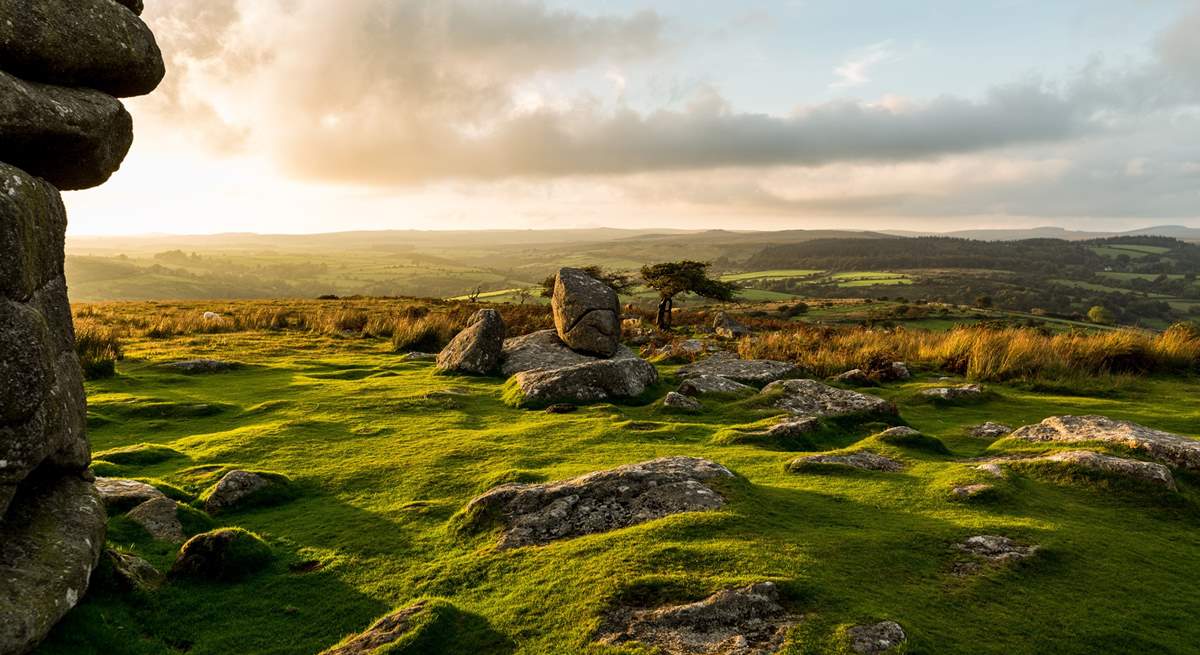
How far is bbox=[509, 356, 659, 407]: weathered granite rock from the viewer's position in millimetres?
16625

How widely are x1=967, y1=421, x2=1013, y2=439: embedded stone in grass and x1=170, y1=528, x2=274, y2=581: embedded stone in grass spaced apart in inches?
514

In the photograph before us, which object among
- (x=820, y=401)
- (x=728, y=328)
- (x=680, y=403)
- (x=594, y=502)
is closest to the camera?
(x=594, y=502)

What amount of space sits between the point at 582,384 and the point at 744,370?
20.4ft

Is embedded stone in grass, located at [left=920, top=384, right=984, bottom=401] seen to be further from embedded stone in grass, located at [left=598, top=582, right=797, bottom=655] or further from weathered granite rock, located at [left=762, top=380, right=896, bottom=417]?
embedded stone in grass, located at [left=598, top=582, right=797, bottom=655]

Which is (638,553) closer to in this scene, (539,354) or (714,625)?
(714,625)

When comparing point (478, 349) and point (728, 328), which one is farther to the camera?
point (728, 328)

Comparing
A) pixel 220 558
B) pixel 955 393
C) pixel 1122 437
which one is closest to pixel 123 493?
pixel 220 558

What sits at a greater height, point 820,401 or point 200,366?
point 820,401

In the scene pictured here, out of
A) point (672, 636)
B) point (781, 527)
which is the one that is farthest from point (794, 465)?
point (672, 636)

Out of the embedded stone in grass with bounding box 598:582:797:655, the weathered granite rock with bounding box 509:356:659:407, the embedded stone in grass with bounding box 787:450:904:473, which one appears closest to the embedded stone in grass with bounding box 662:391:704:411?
the weathered granite rock with bounding box 509:356:659:407

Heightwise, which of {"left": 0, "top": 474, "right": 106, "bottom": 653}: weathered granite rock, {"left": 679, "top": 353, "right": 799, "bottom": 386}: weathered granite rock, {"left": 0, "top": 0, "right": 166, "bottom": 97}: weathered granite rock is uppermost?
{"left": 0, "top": 0, "right": 166, "bottom": 97}: weathered granite rock

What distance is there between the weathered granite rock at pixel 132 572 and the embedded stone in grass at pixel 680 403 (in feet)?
35.9

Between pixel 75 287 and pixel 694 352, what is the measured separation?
8716 inches

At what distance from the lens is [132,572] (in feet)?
22.1
